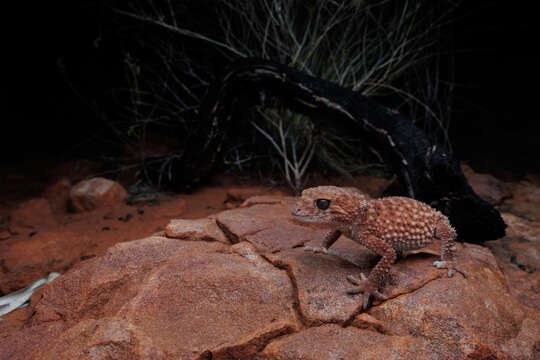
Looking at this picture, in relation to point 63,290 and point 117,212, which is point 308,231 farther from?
point 117,212

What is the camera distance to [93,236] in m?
4.43

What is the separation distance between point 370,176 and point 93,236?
4657 millimetres

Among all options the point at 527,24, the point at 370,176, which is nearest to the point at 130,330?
the point at 370,176

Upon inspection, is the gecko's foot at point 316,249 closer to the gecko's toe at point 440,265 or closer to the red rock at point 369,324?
the red rock at point 369,324

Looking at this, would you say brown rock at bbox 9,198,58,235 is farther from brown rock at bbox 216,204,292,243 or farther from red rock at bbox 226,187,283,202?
brown rock at bbox 216,204,292,243

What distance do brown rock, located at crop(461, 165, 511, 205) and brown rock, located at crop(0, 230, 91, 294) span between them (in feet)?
18.0

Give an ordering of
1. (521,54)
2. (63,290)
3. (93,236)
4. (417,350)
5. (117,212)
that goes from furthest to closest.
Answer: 1. (521,54)
2. (117,212)
3. (93,236)
4. (63,290)
5. (417,350)

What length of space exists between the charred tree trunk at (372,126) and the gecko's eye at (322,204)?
1.83 meters

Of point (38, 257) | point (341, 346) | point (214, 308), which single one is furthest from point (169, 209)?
point (341, 346)

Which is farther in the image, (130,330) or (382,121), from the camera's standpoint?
(382,121)

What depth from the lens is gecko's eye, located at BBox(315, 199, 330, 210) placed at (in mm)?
2379

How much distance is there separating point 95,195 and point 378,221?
458 cm

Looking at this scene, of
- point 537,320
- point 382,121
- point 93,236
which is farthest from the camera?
point 93,236

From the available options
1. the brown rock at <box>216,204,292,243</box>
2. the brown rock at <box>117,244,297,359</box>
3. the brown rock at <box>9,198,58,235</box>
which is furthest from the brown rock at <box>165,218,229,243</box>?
the brown rock at <box>9,198,58,235</box>
